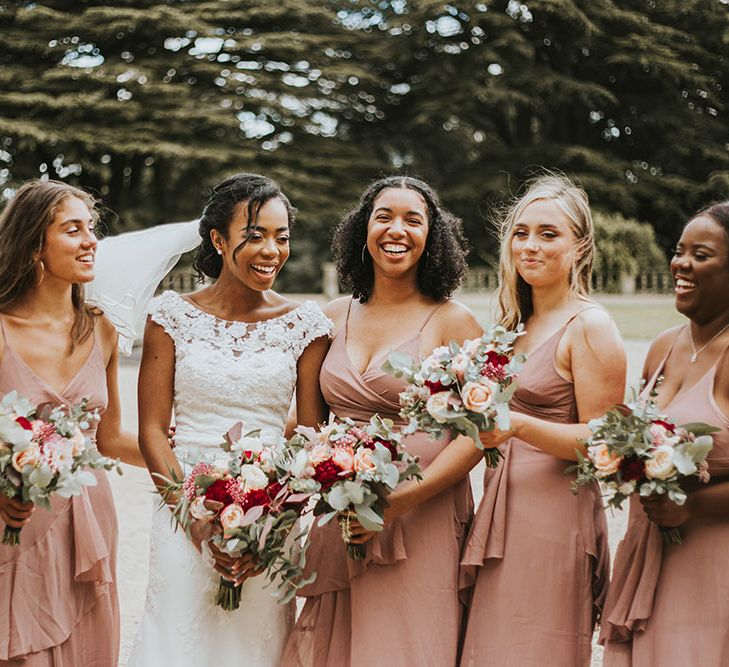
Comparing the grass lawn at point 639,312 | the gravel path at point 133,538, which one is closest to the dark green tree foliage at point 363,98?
the grass lawn at point 639,312

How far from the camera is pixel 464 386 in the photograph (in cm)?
317

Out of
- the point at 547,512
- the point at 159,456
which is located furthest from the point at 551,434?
the point at 159,456

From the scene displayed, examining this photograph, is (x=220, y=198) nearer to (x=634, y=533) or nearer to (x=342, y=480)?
(x=342, y=480)

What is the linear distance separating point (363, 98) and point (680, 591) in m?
28.7

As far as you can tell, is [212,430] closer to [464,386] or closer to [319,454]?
[319,454]

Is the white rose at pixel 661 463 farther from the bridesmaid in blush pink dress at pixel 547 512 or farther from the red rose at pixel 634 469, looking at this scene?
the bridesmaid in blush pink dress at pixel 547 512

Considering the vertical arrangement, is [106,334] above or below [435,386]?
above

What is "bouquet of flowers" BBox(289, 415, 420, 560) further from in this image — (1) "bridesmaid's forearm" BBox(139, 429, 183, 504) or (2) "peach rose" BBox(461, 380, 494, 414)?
(1) "bridesmaid's forearm" BBox(139, 429, 183, 504)

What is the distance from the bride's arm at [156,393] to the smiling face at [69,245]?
0.38 m

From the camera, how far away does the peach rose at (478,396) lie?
3135mm

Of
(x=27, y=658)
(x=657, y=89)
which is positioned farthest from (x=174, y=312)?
(x=657, y=89)

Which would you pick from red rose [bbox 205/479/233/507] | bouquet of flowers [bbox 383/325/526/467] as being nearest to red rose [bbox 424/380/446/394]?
bouquet of flowers [bbox 383/325/526/467]

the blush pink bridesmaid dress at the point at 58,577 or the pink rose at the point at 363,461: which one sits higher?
the pink rose at the point at 363,461

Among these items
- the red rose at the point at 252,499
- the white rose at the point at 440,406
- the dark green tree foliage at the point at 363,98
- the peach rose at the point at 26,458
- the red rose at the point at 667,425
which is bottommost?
the red rose at the point at 252,499
